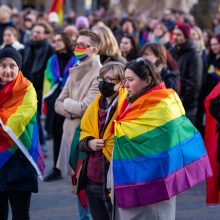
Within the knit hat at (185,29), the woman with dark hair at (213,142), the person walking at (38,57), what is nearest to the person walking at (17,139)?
the woman with dark hair at (213,142)

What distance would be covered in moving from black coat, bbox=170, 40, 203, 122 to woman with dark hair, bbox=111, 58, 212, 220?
15.5 feet

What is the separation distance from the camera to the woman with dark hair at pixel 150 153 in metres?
4.88

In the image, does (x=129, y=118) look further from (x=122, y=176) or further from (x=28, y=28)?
(x=28, y=28)

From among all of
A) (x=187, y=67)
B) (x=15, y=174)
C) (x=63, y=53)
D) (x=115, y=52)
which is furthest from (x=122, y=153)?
(x=187, y=67)

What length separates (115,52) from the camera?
25.0ft

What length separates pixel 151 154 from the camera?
16.0ft

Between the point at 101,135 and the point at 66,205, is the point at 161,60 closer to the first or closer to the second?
the point at 66,205

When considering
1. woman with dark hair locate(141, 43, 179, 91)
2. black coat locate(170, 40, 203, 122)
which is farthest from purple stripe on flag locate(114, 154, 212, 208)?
black coat locate(170, 40, 203, 122)

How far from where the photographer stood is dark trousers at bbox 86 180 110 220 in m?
5.43

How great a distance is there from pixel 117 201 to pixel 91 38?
214 cm

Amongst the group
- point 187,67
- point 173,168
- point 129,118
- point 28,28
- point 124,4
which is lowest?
point 124,4

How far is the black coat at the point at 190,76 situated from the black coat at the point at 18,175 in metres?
4.22

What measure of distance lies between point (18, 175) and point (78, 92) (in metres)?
1.33

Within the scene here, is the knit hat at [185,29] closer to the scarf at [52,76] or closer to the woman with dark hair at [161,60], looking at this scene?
the scarf at [52,76]
